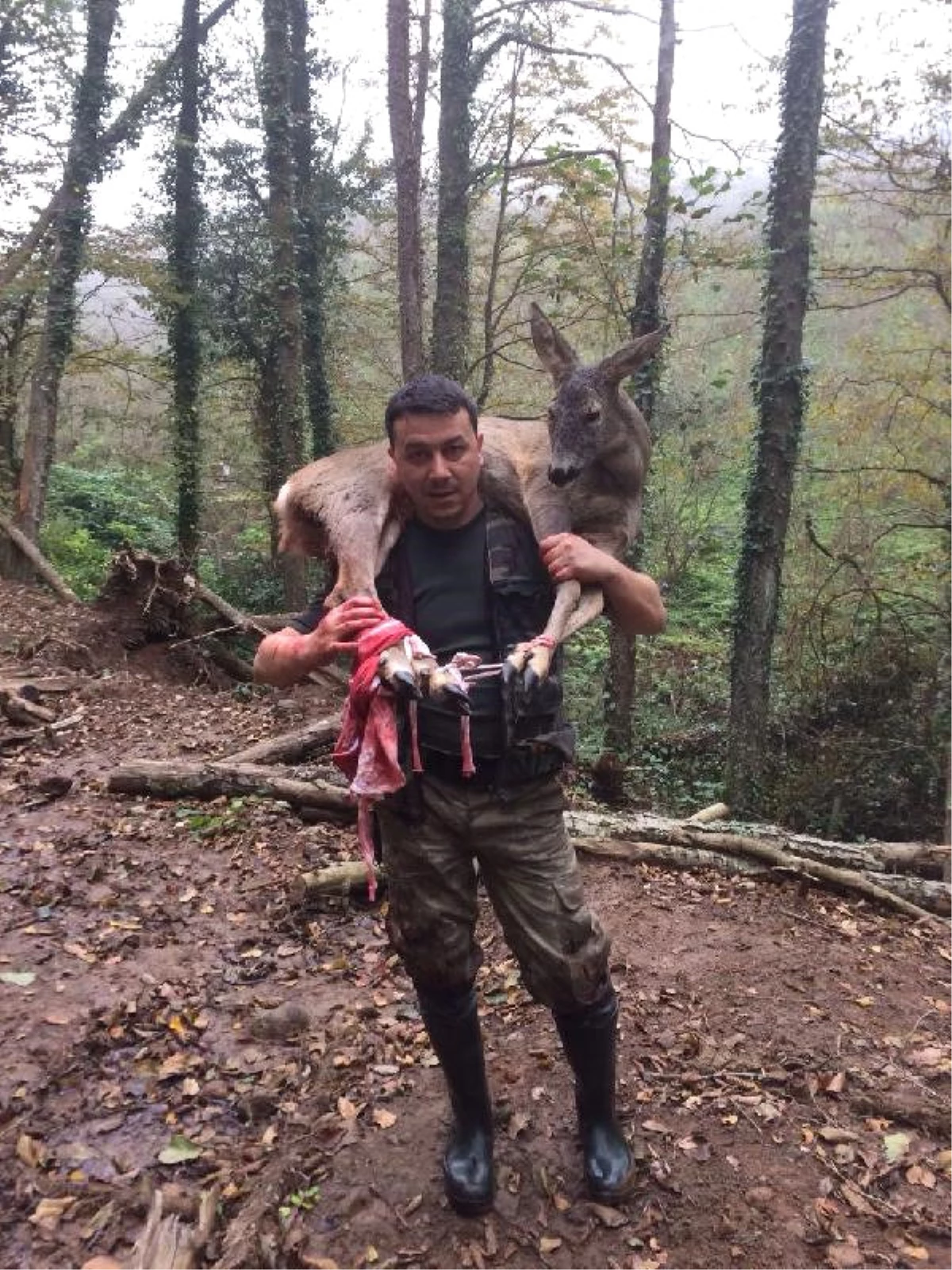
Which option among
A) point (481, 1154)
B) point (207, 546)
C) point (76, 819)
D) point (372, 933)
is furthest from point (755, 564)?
point (207, 546)

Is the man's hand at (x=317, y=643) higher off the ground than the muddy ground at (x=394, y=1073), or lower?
higher

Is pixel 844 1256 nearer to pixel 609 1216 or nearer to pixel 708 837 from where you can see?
pixel 609 1216

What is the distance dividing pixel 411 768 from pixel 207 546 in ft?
60.7

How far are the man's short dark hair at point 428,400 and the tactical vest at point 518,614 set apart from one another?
38 cm

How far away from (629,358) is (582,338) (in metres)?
14.2

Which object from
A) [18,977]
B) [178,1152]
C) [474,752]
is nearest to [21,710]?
[18,977]

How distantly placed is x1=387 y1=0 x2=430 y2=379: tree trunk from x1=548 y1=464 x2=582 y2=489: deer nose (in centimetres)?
664

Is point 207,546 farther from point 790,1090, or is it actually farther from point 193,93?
point 790,1090

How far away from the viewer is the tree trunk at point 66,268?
13.7m

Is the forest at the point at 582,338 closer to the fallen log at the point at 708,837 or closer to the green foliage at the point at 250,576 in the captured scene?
the green foliage at the point at 250,576

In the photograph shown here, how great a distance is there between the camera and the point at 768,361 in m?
8.71

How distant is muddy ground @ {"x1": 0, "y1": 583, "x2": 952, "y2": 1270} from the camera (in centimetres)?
271

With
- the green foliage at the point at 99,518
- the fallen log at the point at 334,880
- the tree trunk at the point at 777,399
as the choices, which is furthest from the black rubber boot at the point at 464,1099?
the green foliage at the point at 99,518

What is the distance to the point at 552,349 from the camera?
2.83m
